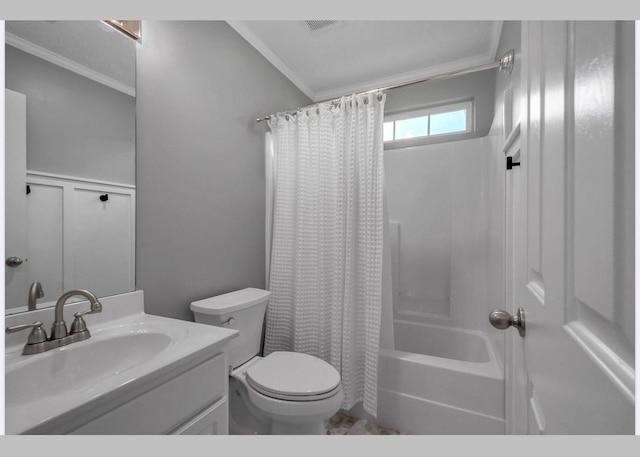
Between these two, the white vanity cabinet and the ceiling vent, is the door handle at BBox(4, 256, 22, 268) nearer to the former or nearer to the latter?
the white vanity cabinet

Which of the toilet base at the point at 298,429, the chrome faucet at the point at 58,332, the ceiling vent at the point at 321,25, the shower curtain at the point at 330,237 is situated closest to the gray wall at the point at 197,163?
the shower curtain at the point at 330,237

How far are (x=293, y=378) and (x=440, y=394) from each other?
31.2 inches

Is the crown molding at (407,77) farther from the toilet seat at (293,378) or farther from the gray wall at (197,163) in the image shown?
the toilet seat at (293,378)

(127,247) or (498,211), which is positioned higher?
(498,211)

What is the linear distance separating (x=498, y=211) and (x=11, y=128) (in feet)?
6.92

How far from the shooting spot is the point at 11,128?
2.69 ft

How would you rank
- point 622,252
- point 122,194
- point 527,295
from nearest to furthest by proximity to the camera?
point 622,252 < point 527,295 < point 122,194

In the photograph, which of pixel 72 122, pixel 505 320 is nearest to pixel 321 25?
pixel 72 122

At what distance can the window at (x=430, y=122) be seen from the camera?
7.23 ft

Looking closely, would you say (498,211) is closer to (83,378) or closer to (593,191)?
(593,191)

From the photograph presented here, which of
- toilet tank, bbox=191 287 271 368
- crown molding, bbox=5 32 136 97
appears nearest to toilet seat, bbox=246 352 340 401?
toilet tank, bbox=191 287 271 368

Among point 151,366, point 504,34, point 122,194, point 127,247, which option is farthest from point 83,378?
point 504,34

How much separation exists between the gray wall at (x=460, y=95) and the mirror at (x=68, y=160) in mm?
1750

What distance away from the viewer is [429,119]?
→ 2.33 metres
